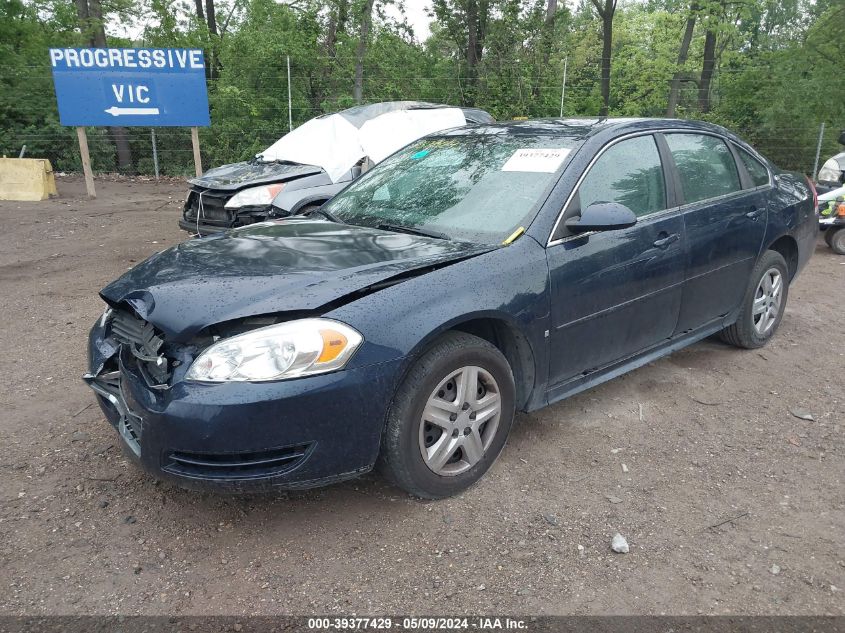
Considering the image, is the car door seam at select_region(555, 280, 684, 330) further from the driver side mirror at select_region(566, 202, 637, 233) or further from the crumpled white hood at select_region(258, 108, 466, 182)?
the crumpled white hood at select_region(258, 108, 466, 182)

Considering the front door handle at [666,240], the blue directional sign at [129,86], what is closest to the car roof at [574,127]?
the front door handle at [666,240]

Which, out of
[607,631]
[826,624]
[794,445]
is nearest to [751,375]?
[794,445]

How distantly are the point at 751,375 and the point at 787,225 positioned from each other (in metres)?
1.17

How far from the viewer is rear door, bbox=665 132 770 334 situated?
402 cm

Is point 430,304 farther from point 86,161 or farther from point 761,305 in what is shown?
point 86,161

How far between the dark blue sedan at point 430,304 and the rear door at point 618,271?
0.04 ft

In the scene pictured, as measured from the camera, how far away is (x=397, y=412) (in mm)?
2699

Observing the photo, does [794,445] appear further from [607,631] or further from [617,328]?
[607,631]

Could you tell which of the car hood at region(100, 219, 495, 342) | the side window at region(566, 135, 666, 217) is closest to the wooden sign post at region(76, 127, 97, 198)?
the car hood at region(100, 219, 495, 342)

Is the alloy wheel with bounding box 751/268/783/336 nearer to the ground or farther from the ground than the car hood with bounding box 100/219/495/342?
nearer to the ground

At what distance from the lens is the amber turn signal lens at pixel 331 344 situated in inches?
98.1

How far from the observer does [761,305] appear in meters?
4.84

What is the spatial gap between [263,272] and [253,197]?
15.2 feet

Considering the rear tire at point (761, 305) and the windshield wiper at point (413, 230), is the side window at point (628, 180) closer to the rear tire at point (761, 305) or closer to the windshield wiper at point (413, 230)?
the windshield wiper at point (413, 230)
